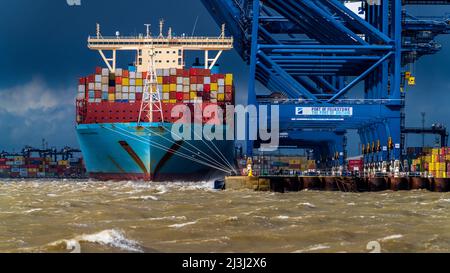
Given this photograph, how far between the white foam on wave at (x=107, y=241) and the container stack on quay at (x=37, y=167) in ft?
506

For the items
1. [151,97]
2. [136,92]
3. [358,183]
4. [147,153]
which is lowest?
[358,183]

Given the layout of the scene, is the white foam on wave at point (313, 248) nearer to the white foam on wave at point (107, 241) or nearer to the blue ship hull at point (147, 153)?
the white foam on wave at point (107, 241)

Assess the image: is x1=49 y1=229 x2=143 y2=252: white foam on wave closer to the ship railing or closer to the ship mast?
the ship mast

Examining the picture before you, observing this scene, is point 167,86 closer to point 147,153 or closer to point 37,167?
point 147,153

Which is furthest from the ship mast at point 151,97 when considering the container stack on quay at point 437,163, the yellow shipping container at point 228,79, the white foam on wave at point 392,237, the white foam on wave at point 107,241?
the white foam on wave at point 392,237

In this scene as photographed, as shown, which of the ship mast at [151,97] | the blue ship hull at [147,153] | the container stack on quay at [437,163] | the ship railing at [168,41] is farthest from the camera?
the ship railing at [168,41]

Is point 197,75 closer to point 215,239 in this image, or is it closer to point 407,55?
point 407,55

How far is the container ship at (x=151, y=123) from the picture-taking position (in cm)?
5388

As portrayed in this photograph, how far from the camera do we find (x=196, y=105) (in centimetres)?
5838

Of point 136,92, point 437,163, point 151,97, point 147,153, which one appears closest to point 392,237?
point 147,153

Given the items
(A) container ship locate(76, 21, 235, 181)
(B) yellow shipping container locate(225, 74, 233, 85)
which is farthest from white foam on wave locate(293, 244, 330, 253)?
(B) yellow shipping container locate(225, 74, 233, 85)

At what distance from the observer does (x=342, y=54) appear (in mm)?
56312

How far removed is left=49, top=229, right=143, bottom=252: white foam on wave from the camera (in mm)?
14258

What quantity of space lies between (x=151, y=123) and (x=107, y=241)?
39128 millimetres
